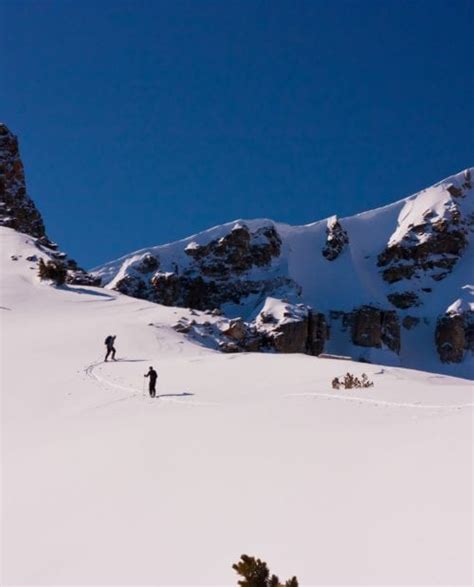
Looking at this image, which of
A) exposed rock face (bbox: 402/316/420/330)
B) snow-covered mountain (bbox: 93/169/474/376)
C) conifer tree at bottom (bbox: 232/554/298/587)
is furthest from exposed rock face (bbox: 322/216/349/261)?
conifer tree at bottom (bbox: 232/554/298/587)

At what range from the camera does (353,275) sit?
9869 centimetres

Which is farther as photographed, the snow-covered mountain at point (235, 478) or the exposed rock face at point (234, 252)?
the exposed rock face at point (234, 252)

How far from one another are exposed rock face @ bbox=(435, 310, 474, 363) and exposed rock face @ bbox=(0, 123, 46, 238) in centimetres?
6028

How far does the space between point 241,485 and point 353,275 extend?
309ft

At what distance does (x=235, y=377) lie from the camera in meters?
18.1

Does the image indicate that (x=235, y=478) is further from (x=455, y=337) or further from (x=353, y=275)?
(x=353, y=275)

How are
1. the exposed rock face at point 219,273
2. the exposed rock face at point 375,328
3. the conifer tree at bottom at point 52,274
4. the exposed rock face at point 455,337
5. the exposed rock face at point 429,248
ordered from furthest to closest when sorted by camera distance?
the exposed rock face at point 429,248
the exposed rock face at point 219,273
the exposed rock face at point 455,337
the exposed rock face at point 375,328
the conifer tree at bottom at point 52,274

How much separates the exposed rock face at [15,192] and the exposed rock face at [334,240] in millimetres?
51661

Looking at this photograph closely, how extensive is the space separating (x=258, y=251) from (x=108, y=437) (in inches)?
3298

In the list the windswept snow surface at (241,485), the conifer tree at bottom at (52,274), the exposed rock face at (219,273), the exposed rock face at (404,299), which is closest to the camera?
the windswept snow surface at (241,485)

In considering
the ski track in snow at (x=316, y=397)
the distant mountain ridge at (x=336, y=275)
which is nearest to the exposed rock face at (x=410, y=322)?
the distant mountain ridge at (x=336, y=275)

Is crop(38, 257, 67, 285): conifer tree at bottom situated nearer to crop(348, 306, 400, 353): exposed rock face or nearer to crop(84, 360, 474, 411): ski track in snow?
crop(84, 360, 474, 411): ski track in snow

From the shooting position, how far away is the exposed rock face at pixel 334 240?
103 metres

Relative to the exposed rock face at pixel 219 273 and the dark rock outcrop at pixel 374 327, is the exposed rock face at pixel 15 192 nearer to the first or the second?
the exposed rock face at pixel 219 273
